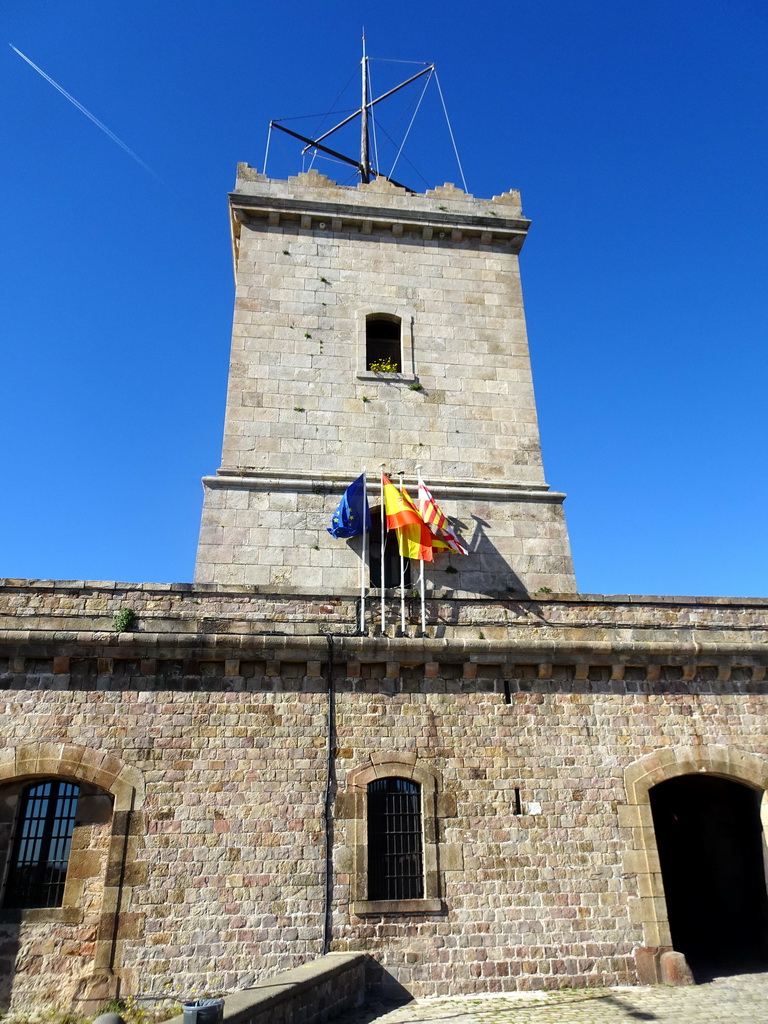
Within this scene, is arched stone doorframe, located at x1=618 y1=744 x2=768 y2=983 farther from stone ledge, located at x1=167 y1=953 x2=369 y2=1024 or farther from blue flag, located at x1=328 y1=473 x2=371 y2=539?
blue flag, located at x1=328 y1=473 x2=371 y2=539

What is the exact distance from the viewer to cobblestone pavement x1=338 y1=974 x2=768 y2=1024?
313 inches

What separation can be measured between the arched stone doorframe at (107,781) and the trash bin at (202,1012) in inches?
145

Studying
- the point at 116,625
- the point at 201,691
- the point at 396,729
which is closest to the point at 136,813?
the point at 201,691

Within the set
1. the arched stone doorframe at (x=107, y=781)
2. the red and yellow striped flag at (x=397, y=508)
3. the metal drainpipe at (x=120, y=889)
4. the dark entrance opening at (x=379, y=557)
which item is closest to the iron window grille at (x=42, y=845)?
the arched stone doorframe at (x=107, y=781)

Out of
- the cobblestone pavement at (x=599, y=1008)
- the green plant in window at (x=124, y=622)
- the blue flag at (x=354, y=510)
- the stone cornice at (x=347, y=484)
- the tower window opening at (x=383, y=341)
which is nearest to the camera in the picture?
the cobblestone pavement at (x=599, y=1008)

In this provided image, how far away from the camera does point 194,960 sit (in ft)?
28.9

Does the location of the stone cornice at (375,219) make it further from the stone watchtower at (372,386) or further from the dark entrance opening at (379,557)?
the dark entrance opening at (379,557)

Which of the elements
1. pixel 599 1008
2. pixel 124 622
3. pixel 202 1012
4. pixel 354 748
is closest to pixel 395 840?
pixel 354 748

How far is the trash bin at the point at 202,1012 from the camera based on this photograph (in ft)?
18.5

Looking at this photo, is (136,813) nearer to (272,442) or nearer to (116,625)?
(116,625)

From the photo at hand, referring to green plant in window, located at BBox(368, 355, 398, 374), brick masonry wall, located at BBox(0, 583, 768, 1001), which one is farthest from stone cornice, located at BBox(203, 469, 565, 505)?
brick masonry wall, located at BBox(0, 583, 768, 1001)

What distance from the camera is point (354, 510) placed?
492 inches

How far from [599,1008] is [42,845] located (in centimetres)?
731

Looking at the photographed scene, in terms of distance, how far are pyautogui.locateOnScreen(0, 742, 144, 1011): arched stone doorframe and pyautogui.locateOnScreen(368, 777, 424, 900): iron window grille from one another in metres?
3.08
